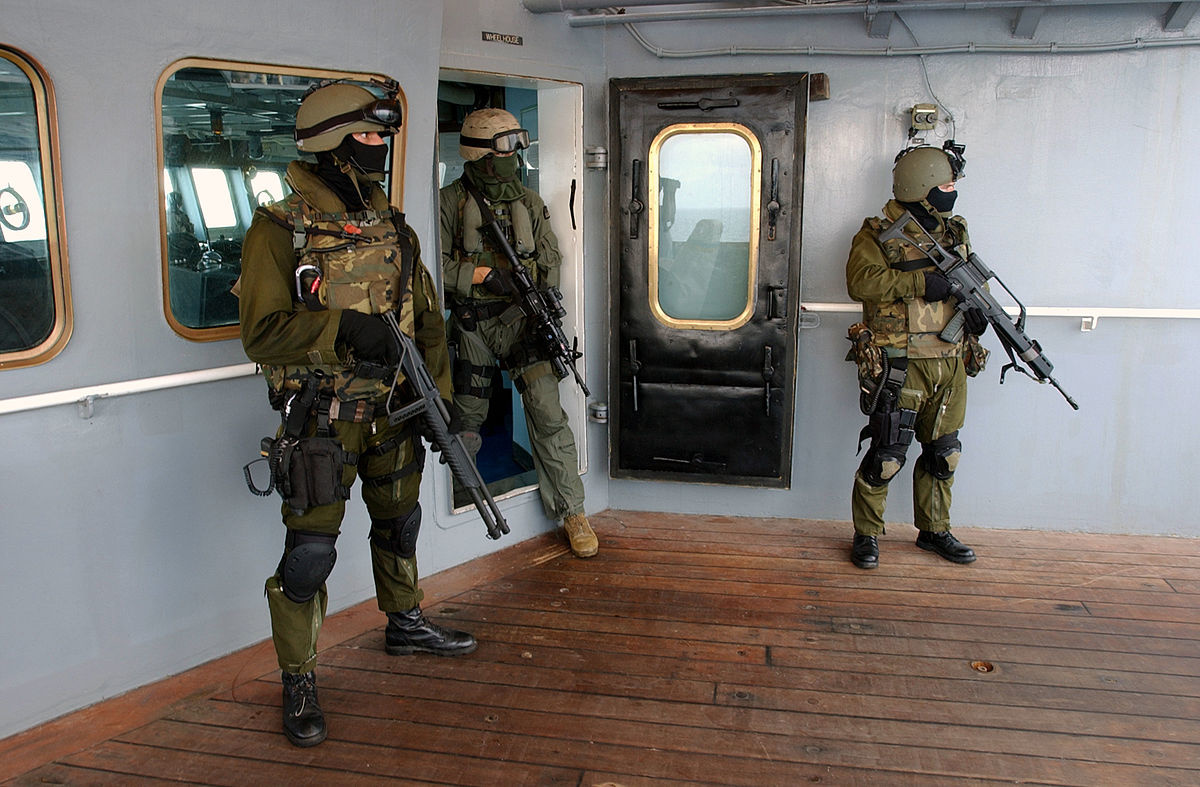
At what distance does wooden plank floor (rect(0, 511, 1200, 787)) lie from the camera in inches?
122

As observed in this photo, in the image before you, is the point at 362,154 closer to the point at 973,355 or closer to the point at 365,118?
the point at 365,118

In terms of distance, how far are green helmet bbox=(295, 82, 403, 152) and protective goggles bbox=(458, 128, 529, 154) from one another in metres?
1.31

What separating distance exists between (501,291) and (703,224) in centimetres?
127

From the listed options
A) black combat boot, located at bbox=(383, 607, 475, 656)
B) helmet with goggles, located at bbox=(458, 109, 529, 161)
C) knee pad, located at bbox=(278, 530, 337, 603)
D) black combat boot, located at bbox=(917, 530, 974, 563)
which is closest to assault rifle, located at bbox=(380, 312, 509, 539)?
knee pad, located at bbox=(278, 530, 337, 603)

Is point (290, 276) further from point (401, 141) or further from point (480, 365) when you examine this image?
point (480, 365)

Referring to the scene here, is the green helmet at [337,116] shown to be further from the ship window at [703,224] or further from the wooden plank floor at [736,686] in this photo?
the ship window at [703,224]

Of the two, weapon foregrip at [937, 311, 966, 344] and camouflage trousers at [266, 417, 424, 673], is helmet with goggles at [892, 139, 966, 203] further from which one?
camouflage trousers at [266, 417, 424, 673]

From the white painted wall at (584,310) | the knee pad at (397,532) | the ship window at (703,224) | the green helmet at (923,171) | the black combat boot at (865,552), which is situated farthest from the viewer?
the ship window at (703,224)

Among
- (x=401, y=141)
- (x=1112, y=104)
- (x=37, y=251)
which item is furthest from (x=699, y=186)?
(x=37, y=251)

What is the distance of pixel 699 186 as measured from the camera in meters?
5.10

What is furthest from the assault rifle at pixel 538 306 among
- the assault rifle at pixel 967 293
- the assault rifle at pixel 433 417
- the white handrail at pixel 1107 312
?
the white handrail at pixel 1107 312

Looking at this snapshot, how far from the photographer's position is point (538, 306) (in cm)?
463

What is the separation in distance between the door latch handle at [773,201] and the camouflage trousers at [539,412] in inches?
55.0

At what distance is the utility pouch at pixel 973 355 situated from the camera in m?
4.63
